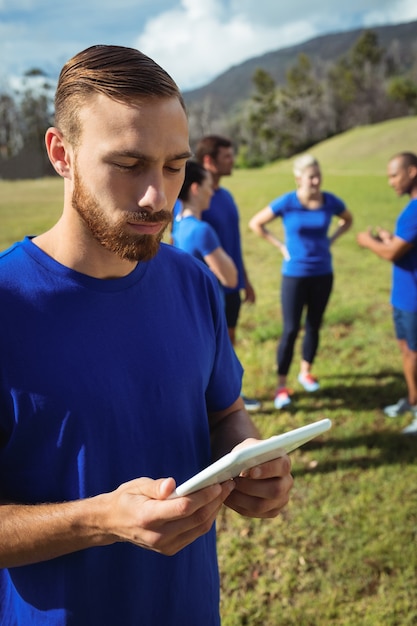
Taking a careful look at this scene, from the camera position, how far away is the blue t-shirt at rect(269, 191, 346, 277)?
4.76 meters

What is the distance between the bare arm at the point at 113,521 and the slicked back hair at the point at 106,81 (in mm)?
873

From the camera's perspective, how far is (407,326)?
4.28m

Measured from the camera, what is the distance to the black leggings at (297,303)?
483cm

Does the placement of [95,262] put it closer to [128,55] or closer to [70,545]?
[128,55]

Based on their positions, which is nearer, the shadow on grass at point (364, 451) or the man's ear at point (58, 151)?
the man's ear at point (58, 151)

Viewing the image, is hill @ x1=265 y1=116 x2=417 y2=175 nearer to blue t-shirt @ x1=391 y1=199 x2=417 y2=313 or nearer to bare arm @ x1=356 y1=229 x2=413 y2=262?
bare arm @ x1=356 y1=229 x2=413 y2=262

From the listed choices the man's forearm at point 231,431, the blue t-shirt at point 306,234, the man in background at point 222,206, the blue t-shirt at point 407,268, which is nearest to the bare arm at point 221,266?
the man in background at point 222,206

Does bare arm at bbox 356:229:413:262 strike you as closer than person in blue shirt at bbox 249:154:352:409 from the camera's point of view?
Yes

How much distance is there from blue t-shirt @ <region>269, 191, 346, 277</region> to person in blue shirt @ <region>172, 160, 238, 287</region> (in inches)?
39.2

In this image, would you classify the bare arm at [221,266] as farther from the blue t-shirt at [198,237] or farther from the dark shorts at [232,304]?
the dark shorts at [232,304]

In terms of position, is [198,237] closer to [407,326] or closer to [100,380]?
[407,326]

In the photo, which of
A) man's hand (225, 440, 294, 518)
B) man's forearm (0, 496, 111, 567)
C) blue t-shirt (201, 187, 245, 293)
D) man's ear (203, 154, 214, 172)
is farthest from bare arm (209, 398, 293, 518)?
man's ear (203, 154, 214, 172)

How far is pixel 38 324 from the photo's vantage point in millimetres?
1239

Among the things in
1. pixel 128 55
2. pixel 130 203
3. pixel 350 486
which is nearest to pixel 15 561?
pixel 130 203
